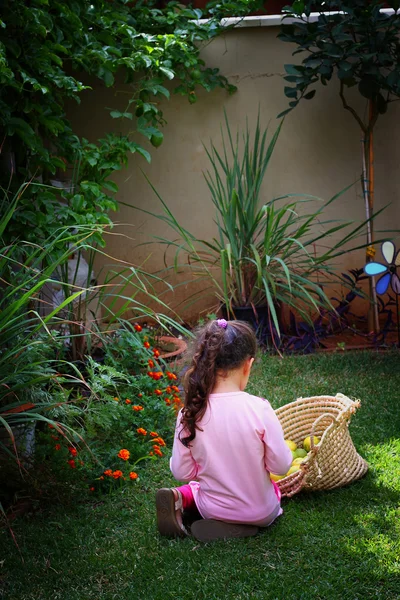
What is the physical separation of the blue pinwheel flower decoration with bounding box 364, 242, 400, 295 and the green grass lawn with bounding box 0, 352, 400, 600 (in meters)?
1.61

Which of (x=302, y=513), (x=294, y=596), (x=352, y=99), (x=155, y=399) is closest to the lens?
(x=294, y=596)

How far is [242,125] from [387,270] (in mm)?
1825

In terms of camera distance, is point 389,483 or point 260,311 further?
point 260,311

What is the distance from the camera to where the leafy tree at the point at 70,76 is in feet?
11.7

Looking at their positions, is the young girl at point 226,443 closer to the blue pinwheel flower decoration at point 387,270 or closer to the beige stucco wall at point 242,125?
the blue pinwheel flower decoration at point 387,270

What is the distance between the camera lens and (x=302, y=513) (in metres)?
2.69

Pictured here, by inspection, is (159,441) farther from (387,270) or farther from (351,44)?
(351,44)

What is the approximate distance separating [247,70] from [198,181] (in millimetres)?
955

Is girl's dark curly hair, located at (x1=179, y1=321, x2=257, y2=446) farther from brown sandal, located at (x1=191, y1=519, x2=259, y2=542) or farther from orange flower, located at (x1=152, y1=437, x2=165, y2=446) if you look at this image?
orange flower, located at (x1=152, y1=437, x2=165, y2=446)

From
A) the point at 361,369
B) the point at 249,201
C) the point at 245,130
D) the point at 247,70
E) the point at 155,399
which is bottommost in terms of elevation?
the point at 361,369

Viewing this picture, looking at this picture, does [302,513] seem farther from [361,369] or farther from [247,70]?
[247,70]

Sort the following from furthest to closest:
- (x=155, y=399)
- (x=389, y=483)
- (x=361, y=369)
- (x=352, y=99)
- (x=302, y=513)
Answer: (x=352, y=99), (x=361, y=369), (x=155, y=399), (x=389, y=483), (x=302, y=513)

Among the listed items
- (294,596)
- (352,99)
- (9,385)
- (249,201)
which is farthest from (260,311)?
(294,596)

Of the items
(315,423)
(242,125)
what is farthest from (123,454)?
(242,125)
